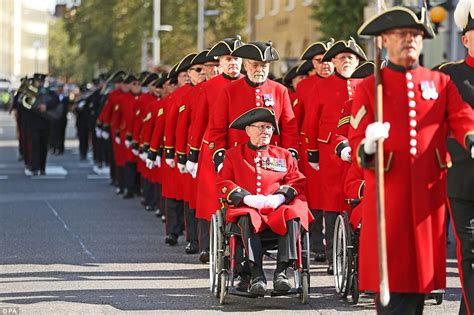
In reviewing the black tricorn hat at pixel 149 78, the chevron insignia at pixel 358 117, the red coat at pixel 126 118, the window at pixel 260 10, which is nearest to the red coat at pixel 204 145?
the chevron insignia at pixel 358 117

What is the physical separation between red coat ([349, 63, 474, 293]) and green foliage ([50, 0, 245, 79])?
58.8 m

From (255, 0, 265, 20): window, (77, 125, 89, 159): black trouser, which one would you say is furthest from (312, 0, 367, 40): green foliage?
(255, 0, 265, 20): window

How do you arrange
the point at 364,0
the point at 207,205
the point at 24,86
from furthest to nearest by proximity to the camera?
the point at 364,0 → the point at 24,86 → the point at 207,205

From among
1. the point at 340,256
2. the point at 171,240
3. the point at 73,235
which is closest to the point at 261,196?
the point at 340,256

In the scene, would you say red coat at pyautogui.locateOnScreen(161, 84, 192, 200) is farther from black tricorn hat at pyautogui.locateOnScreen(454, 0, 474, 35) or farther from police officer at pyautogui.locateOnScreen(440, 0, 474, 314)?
police officer at pyautogui.locateOnScreen(440, 0, 474, 314)

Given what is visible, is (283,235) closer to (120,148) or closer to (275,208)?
(275,208)

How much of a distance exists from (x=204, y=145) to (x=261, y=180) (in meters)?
2.05

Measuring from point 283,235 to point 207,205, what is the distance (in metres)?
2.38

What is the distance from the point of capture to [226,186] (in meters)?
12.1

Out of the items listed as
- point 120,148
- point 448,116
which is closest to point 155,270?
point 448,116

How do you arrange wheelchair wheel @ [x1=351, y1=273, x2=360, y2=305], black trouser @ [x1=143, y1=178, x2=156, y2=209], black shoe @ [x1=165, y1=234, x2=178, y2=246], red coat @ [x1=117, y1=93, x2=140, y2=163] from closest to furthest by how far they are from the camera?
wheelchair wheel @ [x1=351, y1=273, x2=360, y2=305]
black shoe @ [x1=165, y1=234, x2=178, y2=246]
black trouser @ [x1=143, y1=178, x2=156, y2=209]
red coat @ [x1=117, y1=93, x2=140, y2=163]

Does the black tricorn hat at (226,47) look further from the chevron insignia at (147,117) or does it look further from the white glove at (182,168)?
the chevron insignia at (147,117)

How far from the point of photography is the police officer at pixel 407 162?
8.57m

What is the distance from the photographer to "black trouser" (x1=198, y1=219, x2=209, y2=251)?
1463cm
